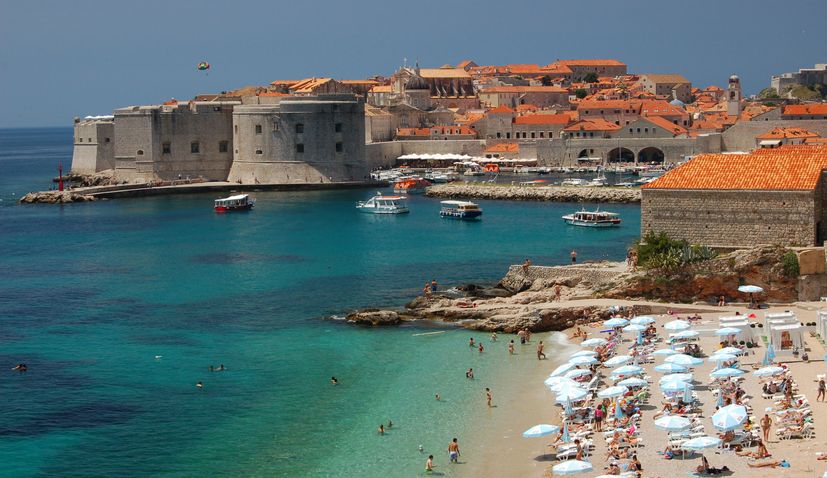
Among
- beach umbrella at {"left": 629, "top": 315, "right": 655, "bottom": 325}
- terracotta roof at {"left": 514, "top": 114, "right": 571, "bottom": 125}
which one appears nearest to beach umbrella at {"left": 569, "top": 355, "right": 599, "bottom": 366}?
beach umbrella at {"left": 629, "top": 315, "right": 655, "bottom": 325}

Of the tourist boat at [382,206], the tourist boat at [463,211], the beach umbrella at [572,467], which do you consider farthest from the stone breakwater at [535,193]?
the beach umbrella at [572,467]

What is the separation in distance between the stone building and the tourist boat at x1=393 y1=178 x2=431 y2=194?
38.2 metres

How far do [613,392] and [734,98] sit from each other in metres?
77.2

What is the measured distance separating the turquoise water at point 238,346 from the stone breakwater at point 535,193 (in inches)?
341

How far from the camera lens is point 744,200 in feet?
81.5

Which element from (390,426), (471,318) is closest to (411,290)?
(471,318)

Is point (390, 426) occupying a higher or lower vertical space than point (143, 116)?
lower

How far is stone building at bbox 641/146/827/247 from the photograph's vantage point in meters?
24.4

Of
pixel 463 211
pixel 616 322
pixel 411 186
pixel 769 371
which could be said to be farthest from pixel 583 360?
pixel 411 186

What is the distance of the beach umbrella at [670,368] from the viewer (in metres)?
19.2

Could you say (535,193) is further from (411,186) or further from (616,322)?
(616,322)

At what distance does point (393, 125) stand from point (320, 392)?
68.5m

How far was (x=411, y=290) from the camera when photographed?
101 feet

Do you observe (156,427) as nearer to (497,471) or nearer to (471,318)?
(497,471)
